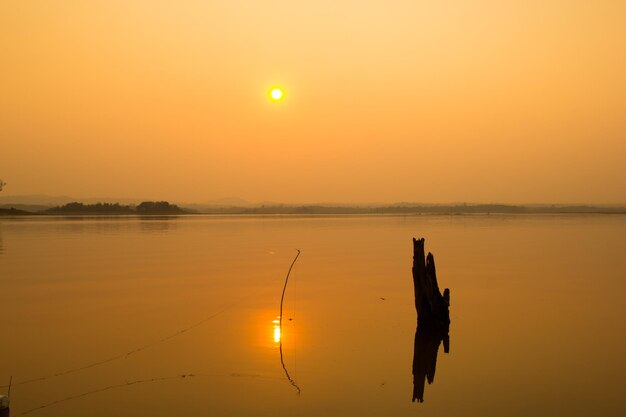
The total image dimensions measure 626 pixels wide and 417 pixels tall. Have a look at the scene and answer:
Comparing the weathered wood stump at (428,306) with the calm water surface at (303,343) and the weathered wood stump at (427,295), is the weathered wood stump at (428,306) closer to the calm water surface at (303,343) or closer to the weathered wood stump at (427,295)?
the weathered wood stump at (427,295)

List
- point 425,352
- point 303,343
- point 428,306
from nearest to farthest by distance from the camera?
point 425,352 → point 303,343 → point 428,306

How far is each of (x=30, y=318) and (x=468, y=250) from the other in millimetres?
29509

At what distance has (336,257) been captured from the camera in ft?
118

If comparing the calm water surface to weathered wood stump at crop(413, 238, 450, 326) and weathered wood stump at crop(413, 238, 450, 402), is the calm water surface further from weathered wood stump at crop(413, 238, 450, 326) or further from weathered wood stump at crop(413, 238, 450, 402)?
weathered wood stump at crop(413, 238, 450, 326)

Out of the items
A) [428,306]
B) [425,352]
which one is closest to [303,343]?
[425,352]

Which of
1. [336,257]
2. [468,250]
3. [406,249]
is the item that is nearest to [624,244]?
[468,250]

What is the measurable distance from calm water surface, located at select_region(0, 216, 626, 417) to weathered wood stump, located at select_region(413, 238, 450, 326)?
53cm

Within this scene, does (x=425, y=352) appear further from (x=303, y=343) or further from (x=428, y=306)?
(x=303, y=343)

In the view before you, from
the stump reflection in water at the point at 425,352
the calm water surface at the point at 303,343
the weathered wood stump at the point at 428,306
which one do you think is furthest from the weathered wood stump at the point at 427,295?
the calm water surface at the point at 303,343

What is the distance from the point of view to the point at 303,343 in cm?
1346

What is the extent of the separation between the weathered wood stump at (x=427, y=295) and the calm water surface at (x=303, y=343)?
53 cm

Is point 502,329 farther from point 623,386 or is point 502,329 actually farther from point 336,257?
point 336,257

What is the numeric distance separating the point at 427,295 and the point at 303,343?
137 inches

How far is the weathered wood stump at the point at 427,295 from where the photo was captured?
14703 millimetres
